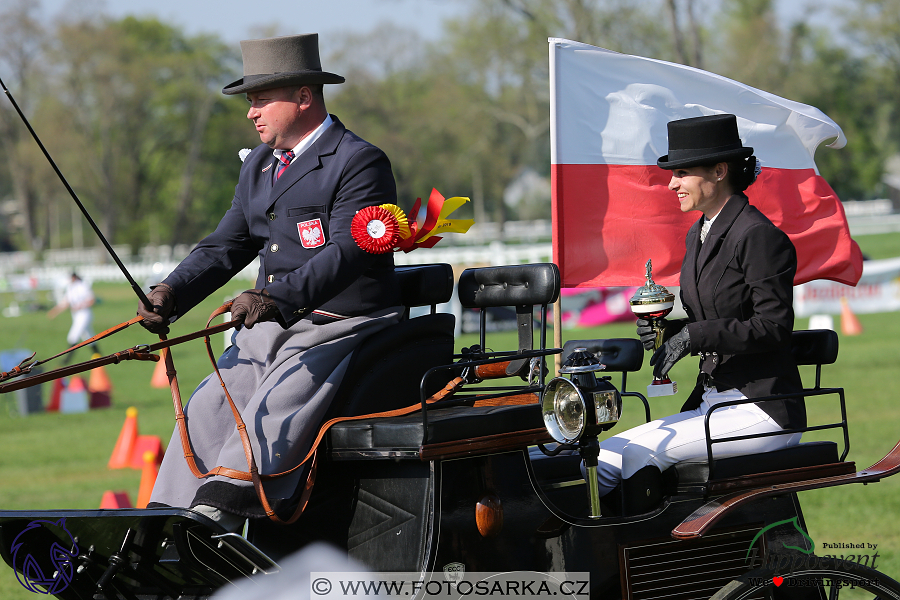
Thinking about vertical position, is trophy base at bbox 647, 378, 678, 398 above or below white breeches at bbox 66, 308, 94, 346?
above

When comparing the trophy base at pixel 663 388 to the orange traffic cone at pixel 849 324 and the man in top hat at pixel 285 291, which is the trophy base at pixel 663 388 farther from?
the orange traffic cone at pixel 849 324

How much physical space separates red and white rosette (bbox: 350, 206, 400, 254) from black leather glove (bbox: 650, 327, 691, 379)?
3.29 feet

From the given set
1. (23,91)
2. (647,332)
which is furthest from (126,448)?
(23,91)

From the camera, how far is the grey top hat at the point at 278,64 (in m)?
3.22

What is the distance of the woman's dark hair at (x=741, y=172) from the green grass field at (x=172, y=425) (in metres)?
1.63

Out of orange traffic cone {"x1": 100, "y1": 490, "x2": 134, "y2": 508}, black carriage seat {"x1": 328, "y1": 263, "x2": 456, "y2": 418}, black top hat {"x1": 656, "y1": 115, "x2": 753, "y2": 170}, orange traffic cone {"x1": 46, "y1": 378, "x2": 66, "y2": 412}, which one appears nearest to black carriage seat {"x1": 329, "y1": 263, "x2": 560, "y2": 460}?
black carriage seat {"x1": 328, "y1": 263, "x2": 456, "y2": 418}

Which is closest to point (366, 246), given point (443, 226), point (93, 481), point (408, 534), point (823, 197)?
point (443, 226)

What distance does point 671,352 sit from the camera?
10.9 ft

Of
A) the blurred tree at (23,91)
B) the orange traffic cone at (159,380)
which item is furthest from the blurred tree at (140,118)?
the orange traffic cone at (159,380)

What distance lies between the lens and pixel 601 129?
4852mm

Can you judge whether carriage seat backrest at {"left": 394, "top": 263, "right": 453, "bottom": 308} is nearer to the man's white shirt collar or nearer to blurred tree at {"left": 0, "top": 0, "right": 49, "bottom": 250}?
the man's white shirt collar

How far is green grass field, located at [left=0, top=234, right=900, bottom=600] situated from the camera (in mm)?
5785

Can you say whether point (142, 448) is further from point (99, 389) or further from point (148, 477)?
point (99, 389)

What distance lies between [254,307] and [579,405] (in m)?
1.02
